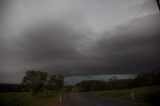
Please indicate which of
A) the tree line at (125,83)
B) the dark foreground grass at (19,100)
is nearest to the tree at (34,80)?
the dark foreground grass at (19,100)

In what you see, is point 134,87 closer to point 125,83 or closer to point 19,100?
point 125,83

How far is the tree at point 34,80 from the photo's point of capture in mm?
57806

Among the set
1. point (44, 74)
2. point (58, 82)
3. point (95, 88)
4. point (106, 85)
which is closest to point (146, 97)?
point (44, 74)

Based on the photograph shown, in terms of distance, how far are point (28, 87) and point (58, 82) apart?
94.2 ft

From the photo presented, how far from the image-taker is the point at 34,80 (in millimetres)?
59906

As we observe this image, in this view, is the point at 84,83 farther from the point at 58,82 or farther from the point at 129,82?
the point at 129,82

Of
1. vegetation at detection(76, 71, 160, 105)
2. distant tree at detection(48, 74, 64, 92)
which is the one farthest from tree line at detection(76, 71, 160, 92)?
distant tree at detection(48, 74, 64, 92)

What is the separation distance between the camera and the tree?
5781 cm

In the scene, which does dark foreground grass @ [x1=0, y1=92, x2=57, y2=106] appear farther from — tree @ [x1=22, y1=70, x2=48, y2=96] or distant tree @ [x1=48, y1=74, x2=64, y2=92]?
distant tree @ [x1=48, y1=74, x2=64, y2=92]

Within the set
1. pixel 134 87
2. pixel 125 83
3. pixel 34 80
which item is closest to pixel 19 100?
pixel 34 80

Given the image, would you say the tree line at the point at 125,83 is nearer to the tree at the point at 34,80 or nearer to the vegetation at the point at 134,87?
the vegetation at the point at 134,87

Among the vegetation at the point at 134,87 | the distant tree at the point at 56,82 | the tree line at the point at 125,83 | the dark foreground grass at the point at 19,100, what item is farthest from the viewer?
the distant tree at the point at 56,82

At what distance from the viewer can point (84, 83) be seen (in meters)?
121

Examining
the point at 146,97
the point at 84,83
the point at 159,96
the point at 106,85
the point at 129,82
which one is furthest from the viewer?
the point at 84,83
